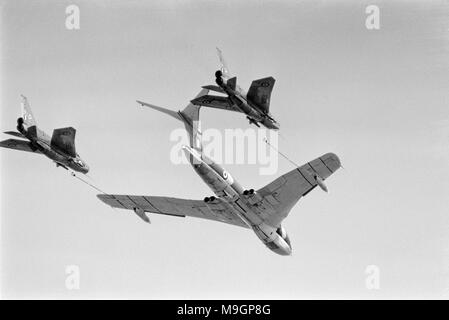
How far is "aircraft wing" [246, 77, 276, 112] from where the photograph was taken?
155 feet

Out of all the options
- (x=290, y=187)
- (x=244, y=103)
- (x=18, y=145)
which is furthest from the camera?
(x=290, y=187)

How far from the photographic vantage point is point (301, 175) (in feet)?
167

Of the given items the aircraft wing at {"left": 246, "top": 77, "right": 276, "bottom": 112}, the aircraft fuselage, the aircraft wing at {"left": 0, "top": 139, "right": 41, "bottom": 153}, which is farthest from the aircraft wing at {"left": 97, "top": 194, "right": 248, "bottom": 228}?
the aircraft wing at {"left": 0, "top": 139, "right": 41, "bottom": 153}

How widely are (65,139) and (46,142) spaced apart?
55.0 inches

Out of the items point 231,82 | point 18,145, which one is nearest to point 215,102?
point 231,82

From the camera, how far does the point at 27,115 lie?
47531 millimetres

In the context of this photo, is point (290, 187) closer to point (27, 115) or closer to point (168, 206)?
point (168, 206)

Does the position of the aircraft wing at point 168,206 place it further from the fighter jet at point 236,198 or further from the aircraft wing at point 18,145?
the aircraft wing at point 18,145

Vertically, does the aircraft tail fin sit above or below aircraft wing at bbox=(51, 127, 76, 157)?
above

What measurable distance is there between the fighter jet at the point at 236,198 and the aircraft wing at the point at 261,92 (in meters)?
4.77

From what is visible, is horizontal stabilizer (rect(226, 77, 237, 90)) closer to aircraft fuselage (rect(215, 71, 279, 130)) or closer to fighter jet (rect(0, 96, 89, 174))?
aircraft fuselage (rect(215, 71, 279, 130))

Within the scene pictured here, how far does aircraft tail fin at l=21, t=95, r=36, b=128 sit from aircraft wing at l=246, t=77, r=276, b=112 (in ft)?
43.8

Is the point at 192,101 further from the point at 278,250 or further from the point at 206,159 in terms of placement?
the point at 278,250
